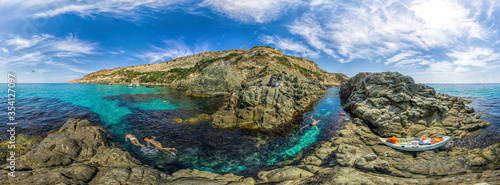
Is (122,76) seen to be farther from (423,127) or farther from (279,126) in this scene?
(423,127)

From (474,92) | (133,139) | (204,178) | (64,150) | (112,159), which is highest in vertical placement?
(474,92)

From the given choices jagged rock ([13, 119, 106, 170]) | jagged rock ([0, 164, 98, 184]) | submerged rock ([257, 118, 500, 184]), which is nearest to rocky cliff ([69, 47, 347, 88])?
jagged rock ([13, 119, 106, 170])

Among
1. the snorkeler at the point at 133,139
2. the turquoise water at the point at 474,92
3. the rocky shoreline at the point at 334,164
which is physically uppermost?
the turquoise water at the point at 474,92

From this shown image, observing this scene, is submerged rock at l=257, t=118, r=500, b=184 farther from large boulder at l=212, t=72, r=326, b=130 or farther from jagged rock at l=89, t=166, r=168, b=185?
large boulder at l=212, t=72, r=326, b=130

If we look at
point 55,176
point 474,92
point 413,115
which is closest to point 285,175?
point 55,176

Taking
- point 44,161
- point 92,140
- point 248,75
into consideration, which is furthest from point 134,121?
point 248,75

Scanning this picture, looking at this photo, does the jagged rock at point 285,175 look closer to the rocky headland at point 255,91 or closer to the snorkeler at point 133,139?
the rocky headland at point 255,91

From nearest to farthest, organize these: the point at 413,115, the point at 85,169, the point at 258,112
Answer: the point at 85,169 < the point at 413,115 < the point at 258,112

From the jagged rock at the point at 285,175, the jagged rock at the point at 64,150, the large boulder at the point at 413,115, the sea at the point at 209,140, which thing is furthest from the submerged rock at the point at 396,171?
the jagged rock at the point at 64,150

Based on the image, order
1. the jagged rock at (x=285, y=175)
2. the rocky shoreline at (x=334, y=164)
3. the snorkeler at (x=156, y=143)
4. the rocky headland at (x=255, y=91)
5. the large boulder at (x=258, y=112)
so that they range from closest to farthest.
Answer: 1. the rocky shoreline at (x=334, y=164)
2. the jagged rock at (x=285, y=175)
3. the snorkeler at (x=156, y=143)
4. the large boulder at (x=258, y=112)
5. the rocky headland at (x=255, y=91)

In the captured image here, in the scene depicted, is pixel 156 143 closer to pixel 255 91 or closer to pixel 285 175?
pixel 285 175

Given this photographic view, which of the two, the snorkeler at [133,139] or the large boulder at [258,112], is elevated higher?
the large boulder at [258,112]

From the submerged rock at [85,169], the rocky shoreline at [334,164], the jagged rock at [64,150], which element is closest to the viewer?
the rocky shoreline at [334,164]

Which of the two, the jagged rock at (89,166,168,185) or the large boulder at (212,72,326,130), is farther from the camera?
the large boulder at (212,72,326,130)
